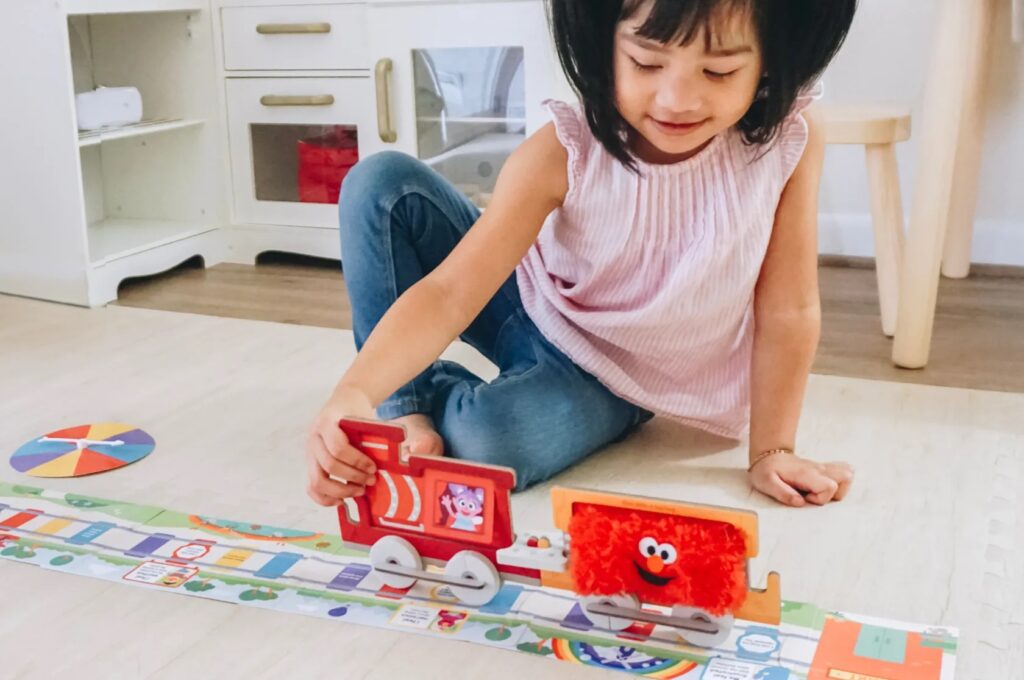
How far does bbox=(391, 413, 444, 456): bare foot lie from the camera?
3.53 feet

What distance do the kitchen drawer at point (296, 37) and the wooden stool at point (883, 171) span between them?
82cm

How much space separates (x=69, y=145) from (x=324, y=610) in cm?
120

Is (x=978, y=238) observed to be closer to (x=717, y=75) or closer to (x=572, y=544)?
(x=717, y=75)

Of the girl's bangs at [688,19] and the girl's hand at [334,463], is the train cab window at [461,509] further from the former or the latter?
the girl's bangs at [688,19]

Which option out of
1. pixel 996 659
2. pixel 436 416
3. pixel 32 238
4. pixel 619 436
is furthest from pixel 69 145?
pixel 996 659

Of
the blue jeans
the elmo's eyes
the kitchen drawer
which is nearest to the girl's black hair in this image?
the blue jeans

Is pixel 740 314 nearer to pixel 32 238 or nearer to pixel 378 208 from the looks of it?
pixel 378 208

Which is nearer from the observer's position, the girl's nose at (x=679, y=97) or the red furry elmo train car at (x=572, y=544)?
the red furry elmo train car at (x=572, y=544)

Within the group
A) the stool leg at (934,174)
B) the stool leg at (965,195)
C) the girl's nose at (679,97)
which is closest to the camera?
the girl's nose at (679,97)

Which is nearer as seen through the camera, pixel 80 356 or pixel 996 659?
pixel 996 659

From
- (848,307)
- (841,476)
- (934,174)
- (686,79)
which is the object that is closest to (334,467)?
(686,79)

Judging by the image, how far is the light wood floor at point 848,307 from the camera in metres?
1.43

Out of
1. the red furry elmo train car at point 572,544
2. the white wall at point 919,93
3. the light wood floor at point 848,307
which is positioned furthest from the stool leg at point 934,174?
the red furry elmo train car at point 572,544

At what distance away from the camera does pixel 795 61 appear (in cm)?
89
